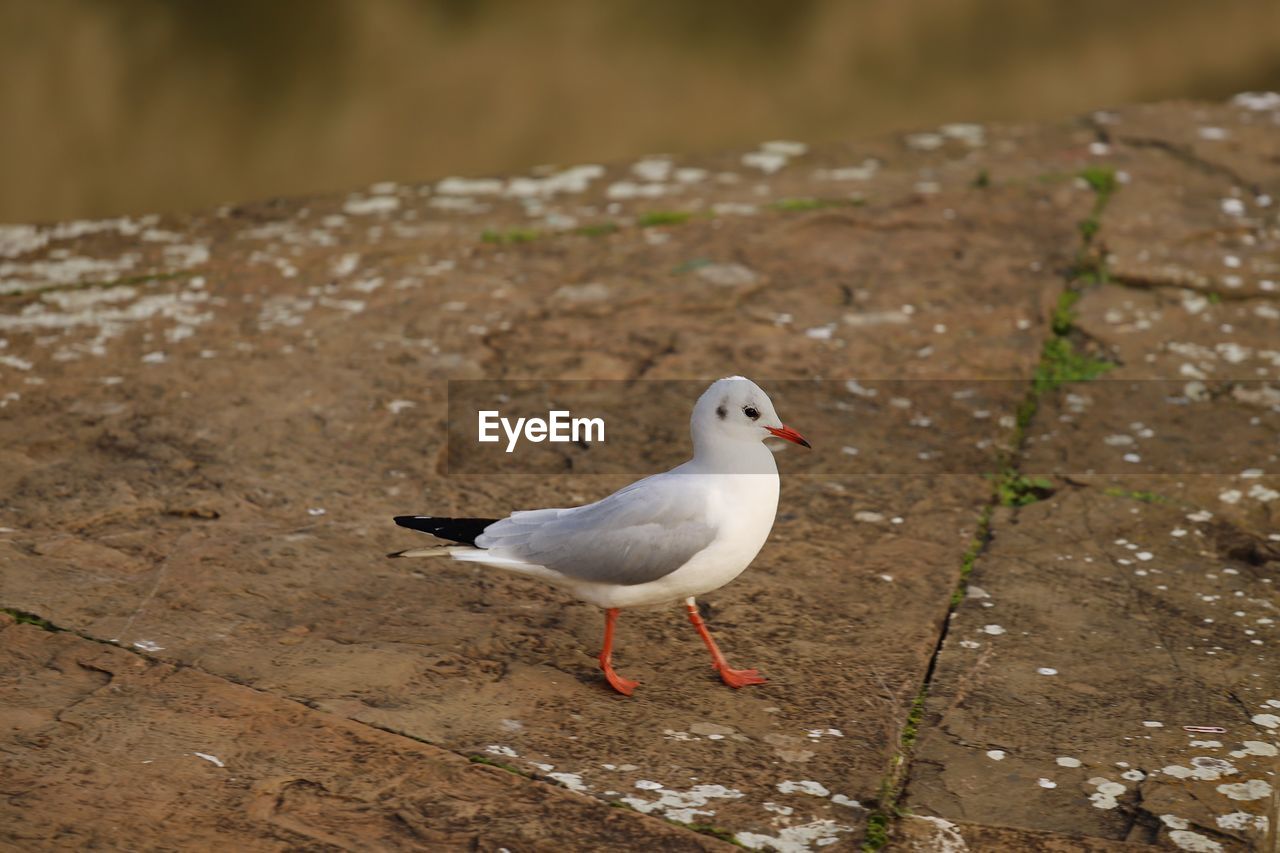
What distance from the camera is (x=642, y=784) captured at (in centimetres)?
253

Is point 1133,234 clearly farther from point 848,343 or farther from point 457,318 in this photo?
point 457,318

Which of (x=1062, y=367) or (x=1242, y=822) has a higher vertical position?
(x=1062, y=367)

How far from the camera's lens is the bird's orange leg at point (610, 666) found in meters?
2.82

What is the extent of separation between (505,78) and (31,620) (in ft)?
11.0

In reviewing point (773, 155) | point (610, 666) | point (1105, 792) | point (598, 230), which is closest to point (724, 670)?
point (610, 666)

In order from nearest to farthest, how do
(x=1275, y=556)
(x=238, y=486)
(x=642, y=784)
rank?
1. (x=642, y=784)
2. (x=1275, y=556)
3. (x=238, y=486)

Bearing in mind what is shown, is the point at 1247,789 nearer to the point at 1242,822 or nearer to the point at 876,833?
the point at 1242,822

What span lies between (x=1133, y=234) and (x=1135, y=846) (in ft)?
9.71

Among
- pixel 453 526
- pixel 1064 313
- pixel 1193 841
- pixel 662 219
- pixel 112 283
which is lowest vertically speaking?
pixel 1193 841

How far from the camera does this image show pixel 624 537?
274cm

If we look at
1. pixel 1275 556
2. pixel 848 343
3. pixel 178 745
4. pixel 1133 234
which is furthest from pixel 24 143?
pixel 1275 556

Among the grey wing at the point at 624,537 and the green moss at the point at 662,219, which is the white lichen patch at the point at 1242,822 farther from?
the green moss at the point at 662,219

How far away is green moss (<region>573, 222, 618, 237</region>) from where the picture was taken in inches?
201

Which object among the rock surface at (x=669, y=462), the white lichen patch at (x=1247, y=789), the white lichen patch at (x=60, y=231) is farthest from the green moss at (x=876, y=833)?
the white lichen patch at (x=60, y=231)
